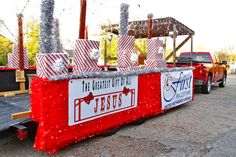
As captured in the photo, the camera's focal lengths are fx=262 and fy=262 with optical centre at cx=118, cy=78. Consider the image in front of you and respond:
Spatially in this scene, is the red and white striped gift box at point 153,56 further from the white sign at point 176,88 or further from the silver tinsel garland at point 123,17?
the silver tinsel garland at point 123,17

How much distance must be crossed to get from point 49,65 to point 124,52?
2.54m

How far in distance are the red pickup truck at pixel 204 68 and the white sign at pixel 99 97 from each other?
5791mm

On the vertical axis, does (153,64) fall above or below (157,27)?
below

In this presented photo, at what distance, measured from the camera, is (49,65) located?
13.4 feet

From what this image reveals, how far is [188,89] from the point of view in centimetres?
855

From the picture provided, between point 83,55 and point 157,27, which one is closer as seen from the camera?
point 83,55

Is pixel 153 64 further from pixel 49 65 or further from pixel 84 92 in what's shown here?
pixel 49 65

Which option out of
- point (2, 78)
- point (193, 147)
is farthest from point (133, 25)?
point (193, 147)

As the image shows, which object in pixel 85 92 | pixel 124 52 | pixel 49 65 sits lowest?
pixel 85 92

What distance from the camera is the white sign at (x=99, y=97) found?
14.7 ft

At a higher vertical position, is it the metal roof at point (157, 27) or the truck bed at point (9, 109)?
the metal roof at point (157, 27)

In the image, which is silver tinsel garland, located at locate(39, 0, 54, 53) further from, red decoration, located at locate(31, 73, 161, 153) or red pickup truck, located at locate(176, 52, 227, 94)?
red pickup truck, located at locate(176, 52, 227, 94)

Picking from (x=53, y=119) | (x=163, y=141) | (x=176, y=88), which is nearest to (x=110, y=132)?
(x=163, y=141)

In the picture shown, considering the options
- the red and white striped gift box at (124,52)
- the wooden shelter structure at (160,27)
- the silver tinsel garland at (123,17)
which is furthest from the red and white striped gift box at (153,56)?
the wooden shelter structure at (160,27)
